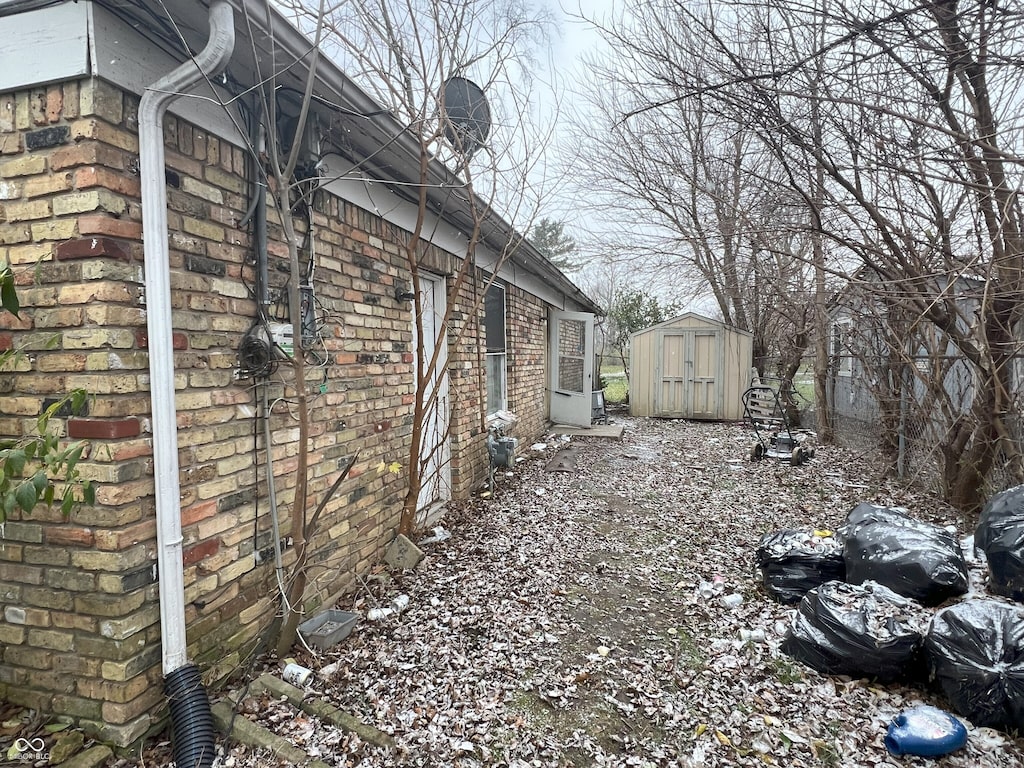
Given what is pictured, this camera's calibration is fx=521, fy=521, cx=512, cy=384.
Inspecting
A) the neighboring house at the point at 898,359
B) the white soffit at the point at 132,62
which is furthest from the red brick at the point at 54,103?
the neighboring house at the point at 898,359

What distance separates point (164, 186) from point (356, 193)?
158 centimetres

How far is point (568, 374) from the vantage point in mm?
10977

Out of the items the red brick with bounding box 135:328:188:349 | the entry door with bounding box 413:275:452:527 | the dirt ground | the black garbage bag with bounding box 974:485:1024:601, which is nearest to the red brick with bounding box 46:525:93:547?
the red brick with bounding box 135:328:188:349

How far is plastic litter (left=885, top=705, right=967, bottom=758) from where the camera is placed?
6.61ft

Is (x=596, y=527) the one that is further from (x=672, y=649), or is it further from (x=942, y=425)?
(x=942, y=425)

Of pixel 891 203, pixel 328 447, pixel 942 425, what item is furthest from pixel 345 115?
Answer: pixel 942 425

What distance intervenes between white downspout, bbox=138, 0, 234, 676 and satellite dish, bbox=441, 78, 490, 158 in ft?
7.43

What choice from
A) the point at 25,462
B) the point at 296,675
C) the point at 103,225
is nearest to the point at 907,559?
the point at 296,675

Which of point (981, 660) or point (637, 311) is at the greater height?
point (637, 311)

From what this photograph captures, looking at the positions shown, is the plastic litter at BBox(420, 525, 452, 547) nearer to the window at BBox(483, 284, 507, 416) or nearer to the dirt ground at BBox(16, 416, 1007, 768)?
the dirt ground at BBox(16, 416, 1007, 768)

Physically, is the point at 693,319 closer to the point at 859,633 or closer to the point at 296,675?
the point at 859,633

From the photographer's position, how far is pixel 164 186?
2018 mm

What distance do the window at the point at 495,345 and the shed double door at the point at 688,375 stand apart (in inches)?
259

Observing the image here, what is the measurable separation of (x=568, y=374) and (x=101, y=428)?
9484mm
